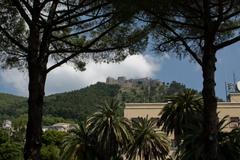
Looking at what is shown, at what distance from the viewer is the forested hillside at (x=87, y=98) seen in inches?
4756

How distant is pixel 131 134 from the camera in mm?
38188

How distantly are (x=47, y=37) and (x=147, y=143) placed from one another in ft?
87.3

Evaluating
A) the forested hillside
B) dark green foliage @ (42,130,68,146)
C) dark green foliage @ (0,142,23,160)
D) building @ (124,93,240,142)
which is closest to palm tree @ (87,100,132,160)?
dark green foliage @ (0,142,23,160)

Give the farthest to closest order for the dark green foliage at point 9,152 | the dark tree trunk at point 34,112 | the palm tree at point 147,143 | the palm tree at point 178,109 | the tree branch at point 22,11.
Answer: the dark green foliage at point 9,152 < the palm tree at point 147,143 < the palm tree at point 178,109 < the tree branch at point 22,11 < the dark tree trunk at point 34,112

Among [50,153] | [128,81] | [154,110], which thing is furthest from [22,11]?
[128,81]

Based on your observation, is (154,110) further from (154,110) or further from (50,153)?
(50,153)

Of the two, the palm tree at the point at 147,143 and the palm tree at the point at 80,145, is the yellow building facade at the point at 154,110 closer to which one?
the palm tree at the point at 147,143

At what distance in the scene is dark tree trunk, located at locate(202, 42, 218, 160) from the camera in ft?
43.1

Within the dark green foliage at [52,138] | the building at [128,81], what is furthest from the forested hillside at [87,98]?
the dark green foliage at [52,138]

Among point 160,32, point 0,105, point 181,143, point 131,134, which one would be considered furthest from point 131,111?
point 0,105

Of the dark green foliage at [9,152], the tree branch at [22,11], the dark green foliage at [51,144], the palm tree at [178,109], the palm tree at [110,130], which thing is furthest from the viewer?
the dark green foliage at [51,144]

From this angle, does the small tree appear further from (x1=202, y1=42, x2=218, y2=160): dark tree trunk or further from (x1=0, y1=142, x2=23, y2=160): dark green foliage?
(x1=0, y1=142, x2=23, y2=160): dark green foliage

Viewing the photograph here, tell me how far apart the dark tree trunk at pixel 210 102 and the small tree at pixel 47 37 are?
239 cm

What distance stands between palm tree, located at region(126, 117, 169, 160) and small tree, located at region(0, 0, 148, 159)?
23.0 m
